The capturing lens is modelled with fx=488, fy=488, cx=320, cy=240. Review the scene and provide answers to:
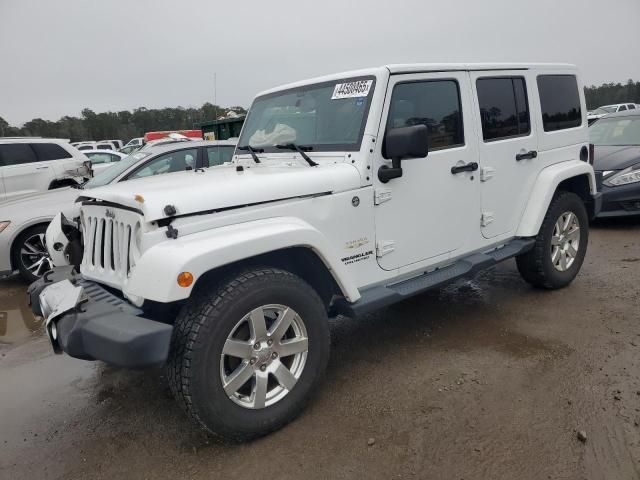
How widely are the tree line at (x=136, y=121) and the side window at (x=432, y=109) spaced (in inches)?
1453

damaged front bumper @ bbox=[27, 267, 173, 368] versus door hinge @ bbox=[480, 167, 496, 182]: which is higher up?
door hinge @ bbox=[480, 167, 496, 182]

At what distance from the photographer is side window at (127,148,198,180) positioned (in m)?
6.43

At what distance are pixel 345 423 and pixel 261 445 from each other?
19.8 inches

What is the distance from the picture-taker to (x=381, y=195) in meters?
3.21

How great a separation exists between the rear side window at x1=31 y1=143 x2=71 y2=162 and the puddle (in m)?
3.16

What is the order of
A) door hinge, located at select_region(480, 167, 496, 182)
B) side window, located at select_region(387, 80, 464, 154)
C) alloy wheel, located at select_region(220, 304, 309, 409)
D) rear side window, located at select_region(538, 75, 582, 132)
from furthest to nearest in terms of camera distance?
rear side window, located at select_region(538, 75, 582, 132), door hinge, located at select_region(480, 167, 496, 182), side window, located at select_region(387, 80, 464, 154), alloy wheel, located at select_region(220, 304, 309, 409)

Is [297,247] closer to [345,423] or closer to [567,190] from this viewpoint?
[345,423]

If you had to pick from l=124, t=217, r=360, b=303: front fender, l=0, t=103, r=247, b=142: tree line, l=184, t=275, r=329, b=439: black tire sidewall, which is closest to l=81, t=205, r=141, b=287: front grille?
l=124, t=217, r=360, b=303: front fender

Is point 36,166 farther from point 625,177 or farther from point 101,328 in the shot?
point 625,177

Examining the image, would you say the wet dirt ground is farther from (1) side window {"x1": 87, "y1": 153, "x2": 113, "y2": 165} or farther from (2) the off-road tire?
(1) side window {"x1": 87, "y1": 153, "x2": 113, "y2": 165}

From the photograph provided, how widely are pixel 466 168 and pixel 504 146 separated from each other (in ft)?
1.87

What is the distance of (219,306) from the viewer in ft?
8.09

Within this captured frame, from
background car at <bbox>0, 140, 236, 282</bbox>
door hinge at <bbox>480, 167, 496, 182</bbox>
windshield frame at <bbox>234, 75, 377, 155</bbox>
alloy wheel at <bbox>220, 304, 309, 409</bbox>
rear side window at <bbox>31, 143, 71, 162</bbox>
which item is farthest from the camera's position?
rear side window at <bbox>31, 143, 71, 162</bbox>

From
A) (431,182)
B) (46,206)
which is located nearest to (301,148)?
(431,182)
